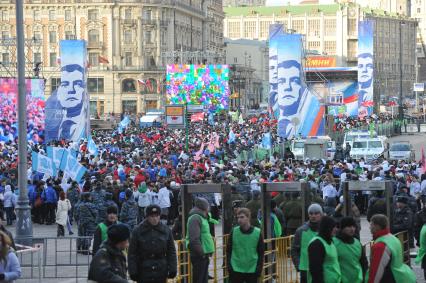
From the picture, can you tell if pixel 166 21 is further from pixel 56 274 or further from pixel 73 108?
pixel 56 274

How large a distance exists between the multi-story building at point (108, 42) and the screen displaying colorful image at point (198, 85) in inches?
856

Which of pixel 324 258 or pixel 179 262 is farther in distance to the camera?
pixel 179 262

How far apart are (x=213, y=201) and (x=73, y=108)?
16.1m

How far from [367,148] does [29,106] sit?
519 inches

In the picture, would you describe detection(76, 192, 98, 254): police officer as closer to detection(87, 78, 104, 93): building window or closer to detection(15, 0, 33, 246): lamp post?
detection(15, 0, 33, 246): lamp post

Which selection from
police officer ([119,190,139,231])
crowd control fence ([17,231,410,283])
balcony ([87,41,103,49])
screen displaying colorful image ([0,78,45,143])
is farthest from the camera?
balcony ([87,41,103,49])

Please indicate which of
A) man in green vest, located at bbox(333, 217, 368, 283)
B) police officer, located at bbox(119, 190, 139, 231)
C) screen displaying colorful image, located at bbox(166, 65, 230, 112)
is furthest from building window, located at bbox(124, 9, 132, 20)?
man in green vest, located at bbox(333, 217, 368, 283)

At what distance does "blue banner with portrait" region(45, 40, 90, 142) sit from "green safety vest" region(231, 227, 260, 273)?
28.6 metres

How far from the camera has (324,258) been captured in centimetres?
1228

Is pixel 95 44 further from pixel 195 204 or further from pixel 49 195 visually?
pixel 195 204

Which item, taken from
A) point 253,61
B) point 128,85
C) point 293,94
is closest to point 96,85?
point 128,85

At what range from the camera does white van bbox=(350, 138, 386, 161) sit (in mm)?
48469

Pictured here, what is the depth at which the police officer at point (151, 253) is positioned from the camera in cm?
1320

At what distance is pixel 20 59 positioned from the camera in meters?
20.0
